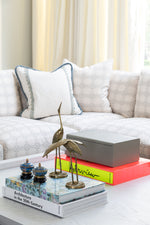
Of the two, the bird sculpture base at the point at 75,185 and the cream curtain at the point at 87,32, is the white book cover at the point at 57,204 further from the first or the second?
the cream curtain at the point at 87,32

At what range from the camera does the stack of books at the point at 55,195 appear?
1115mm

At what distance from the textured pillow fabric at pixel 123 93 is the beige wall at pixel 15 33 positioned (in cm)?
152

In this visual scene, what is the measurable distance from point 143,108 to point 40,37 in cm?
186

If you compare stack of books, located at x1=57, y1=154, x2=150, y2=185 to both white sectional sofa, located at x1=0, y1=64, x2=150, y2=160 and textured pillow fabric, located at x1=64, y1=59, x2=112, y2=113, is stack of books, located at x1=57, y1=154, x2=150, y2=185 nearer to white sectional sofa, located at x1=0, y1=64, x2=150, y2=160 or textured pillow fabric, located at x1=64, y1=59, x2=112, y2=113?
white sectional sofa, located at x1=0, y1=64, x2=150, y2=160

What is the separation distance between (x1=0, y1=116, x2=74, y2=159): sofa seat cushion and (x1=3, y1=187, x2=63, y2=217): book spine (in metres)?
0.92

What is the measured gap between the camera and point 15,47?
14.1ft

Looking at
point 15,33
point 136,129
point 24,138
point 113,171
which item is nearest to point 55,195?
point 113,171

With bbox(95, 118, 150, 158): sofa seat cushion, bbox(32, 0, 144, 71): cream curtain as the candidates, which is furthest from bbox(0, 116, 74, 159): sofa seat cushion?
bbox(32, 0, 144, 71): cream curtain

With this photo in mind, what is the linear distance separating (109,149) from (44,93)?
5.19 ft

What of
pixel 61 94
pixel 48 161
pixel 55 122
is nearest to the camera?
pixel 48 161

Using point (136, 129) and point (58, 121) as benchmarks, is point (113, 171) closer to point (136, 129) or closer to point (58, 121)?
point (136, 129)

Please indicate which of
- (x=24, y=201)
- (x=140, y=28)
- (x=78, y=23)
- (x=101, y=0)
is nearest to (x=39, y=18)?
(x=78, y=23)

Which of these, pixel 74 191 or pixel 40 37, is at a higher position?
pixel 40 37

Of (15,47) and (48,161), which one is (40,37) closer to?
(15,47)
